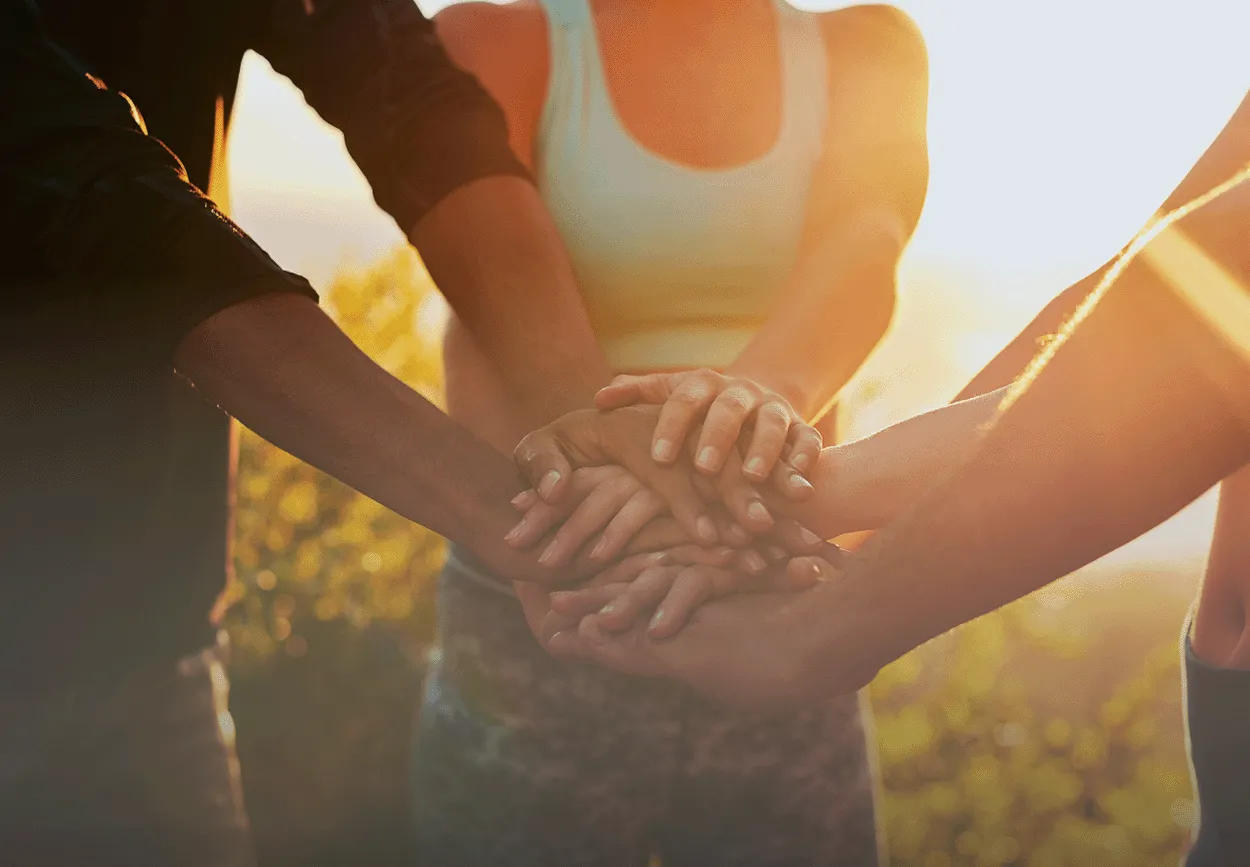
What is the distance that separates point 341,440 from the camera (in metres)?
2.02

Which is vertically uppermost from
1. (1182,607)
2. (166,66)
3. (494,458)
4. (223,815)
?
(166,66)

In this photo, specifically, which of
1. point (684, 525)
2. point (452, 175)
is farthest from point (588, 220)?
point (684, 525)

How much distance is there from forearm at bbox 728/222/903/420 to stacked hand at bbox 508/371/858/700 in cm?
8

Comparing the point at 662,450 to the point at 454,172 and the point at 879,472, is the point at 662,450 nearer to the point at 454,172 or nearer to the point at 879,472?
the point at 879,472

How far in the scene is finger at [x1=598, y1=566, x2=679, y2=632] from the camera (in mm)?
2123

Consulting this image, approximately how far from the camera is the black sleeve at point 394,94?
235 centimetres

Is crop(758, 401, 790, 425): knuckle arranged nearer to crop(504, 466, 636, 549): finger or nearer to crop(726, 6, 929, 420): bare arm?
crop(726, 6, 929, 420): bare arm

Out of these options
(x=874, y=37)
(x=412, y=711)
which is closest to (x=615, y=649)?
(x=874, y=37)

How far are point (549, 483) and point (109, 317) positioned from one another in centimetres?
89

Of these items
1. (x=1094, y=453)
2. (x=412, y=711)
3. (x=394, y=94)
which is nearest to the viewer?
(x=1094, y=453)

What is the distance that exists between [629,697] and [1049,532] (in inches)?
37.8

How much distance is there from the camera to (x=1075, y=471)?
5.00 feet

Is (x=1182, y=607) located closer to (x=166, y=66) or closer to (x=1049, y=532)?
(x=1049, y=532)

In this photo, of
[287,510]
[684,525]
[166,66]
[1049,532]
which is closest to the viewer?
[1049,532]
